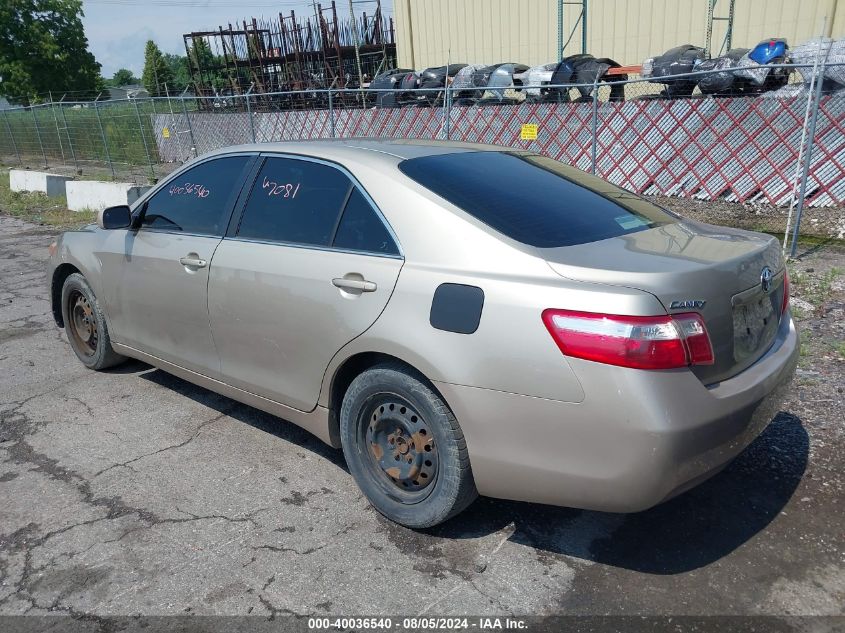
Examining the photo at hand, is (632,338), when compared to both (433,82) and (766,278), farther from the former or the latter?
(433,82)

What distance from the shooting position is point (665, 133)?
37.7 feet

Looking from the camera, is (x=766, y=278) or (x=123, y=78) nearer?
(x=766, y=278)

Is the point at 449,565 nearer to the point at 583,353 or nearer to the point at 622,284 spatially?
the point at 583,353

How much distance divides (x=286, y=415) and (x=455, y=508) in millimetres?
1046

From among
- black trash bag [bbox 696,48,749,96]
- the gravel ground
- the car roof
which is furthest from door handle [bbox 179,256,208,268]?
black trash bag [bbox 696,48,749,96]

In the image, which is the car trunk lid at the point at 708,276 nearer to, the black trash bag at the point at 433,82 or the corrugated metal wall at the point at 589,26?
the black trash bag at the point at 433,82

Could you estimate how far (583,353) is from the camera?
234cm

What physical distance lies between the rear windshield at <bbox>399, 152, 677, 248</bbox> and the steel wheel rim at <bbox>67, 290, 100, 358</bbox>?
2.80 meters

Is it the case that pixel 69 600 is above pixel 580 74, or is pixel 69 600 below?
below

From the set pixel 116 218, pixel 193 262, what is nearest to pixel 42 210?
pixel 116 218

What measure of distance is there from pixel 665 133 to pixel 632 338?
10.2 metres

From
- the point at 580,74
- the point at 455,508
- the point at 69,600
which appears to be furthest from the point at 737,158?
the point at 69,600

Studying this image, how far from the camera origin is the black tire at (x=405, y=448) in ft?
8.94

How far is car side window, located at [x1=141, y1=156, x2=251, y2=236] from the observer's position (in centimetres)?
374
